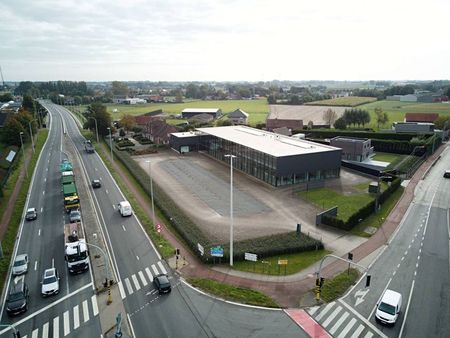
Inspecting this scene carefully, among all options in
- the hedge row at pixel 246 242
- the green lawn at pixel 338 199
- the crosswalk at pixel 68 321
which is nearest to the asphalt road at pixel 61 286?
the crosswalk at pixel 68 321

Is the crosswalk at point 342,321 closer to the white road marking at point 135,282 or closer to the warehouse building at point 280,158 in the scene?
the white road marking at point 135,282

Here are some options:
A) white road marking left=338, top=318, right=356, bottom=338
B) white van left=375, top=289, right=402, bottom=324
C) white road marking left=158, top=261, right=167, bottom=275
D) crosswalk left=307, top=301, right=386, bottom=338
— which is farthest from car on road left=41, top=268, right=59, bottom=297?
white van left=375, top=289, right=402, bottom=324

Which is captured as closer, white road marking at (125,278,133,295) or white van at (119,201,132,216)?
white road marking at (125,278,133,295)

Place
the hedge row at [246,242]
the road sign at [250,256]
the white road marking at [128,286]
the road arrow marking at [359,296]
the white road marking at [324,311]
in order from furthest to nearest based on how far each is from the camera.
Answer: the hedge row at [246,242] → the road sign at [250,256] → the white road marking at [128,286] → the road arrow marking at [359,296] → the white road marking at [324,311]

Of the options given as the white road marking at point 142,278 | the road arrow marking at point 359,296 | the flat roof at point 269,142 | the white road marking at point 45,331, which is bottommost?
the white road marking at point 45,331

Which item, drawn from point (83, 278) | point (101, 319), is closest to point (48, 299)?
point (83, 278)

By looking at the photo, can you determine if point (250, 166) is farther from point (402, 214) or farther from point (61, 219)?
point (61, 219)

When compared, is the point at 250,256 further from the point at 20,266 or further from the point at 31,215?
the point at 31,215

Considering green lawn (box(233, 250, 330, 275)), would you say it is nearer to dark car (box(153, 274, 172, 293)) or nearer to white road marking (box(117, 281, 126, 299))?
dark car (box(153, 274, 172, 293))
